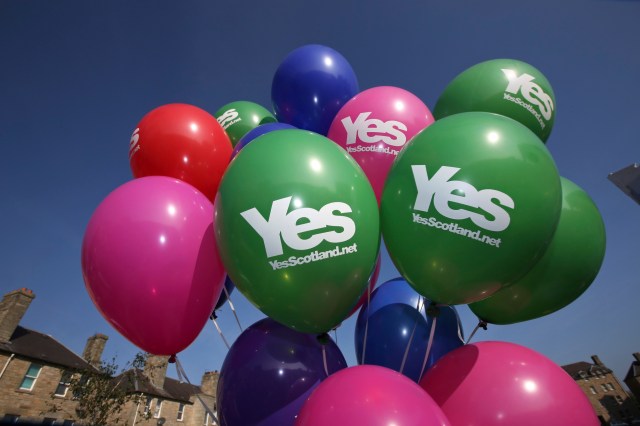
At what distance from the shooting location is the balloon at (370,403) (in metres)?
1.40

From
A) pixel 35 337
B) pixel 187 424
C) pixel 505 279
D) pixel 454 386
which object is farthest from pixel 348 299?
pixel 187 424

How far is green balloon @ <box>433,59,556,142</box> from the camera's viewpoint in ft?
9.12

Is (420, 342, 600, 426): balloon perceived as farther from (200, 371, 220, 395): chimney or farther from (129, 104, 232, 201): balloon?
(200, 371, 220, 395): chimney

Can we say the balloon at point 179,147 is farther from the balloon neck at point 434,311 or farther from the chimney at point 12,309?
the chimney at point 12,309

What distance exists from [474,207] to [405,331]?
143 cm

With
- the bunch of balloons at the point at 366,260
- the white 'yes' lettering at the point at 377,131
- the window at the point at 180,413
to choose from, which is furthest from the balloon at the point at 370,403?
the window at the point at 180,413

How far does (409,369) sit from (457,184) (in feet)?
5.62

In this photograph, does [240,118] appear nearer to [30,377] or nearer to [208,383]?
[30,377]

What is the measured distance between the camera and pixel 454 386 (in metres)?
1.81

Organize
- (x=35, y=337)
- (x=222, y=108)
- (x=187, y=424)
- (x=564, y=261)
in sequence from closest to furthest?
(x=564, y=261), (x=222, y=108), (x=35, y=337), (x=187, y=424)

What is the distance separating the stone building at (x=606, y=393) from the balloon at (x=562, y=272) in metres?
41.3

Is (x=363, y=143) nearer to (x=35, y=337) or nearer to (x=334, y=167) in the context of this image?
(x=334, y=167)

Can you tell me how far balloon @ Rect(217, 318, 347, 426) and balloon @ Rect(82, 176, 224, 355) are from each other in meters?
0.43

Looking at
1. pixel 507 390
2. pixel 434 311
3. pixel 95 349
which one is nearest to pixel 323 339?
pixel 434 311
